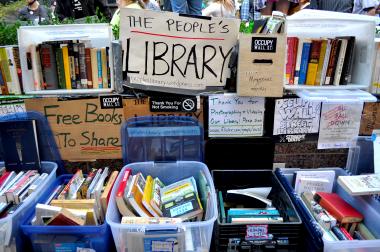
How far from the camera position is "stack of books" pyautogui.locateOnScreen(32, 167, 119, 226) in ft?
4.51

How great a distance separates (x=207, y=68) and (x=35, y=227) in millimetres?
1130

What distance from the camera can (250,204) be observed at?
68.3 inches

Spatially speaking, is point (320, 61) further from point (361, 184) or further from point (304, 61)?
point (361, 184)

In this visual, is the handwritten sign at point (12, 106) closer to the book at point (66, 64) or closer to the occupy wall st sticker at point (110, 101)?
the book at point (66, 64)

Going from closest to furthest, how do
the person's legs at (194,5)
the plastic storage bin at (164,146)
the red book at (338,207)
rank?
the red book at (338,207)
the plastic storage bin at (164,146)
the person's legs at (194,5)

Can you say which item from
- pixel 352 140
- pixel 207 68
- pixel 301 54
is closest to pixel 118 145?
pixel 207 68

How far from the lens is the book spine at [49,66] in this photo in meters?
1.70

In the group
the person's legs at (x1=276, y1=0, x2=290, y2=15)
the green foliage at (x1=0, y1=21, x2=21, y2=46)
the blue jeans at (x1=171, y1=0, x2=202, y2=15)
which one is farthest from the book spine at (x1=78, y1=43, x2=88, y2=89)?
the person's legs at (x1=276, y1=0, x2=290, y2=15)

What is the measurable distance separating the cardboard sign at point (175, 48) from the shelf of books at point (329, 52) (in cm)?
38

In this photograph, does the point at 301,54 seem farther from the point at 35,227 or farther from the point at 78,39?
the point at 35,227

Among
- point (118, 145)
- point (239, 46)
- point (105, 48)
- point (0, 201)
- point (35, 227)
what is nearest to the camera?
point (35, 227)

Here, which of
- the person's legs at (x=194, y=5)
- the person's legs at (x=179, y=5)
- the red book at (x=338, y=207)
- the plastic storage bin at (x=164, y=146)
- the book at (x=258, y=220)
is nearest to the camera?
the book at (x=258, y=220)

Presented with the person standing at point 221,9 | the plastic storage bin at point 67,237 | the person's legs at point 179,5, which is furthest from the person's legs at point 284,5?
the plastic storage bin at point 67,237

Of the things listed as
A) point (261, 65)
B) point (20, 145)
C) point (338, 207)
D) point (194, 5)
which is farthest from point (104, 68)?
point (194, 5)
